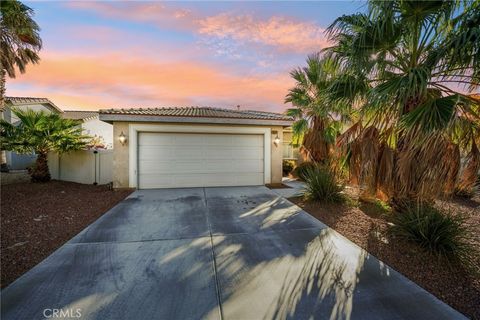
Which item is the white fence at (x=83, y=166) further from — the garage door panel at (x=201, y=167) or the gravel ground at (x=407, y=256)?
the gravel ground at (x=407, y=256)

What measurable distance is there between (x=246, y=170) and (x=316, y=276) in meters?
6.31

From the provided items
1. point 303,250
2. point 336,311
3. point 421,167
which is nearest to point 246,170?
point 303,250

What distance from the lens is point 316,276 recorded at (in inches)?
112

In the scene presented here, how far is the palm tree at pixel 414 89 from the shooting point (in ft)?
10.8

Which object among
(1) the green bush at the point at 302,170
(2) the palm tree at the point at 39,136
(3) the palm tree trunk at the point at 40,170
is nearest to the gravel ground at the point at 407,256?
(1) the green bush at the point at 302,170

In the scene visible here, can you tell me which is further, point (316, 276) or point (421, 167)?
point (421, 167)

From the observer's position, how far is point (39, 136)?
7.71 m

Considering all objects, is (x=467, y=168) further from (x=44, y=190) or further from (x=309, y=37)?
(x=44, y=190)

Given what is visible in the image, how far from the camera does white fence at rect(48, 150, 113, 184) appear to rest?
8961mm

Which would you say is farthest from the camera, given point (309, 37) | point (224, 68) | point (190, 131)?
point (224, 68)

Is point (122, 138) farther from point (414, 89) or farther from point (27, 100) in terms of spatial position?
point (27, 100)

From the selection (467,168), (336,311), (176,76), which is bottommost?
(336,311)

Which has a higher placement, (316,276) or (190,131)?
(190,131)

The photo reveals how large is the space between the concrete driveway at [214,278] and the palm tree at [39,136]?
18.8 ft
